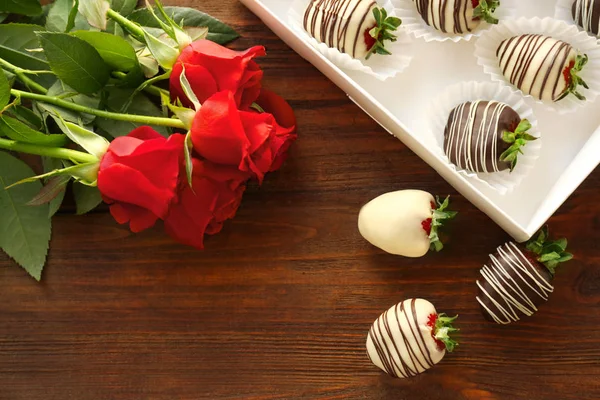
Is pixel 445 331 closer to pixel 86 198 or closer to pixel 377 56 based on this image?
pixel 377 56

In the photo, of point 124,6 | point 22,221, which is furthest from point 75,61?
point 22,221

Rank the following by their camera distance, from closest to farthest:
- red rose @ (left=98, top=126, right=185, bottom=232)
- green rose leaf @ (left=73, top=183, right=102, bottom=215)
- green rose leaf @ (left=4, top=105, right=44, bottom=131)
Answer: red rose @ (left=98, top=126, right=185, bottom=232) < green rose leaf @ (left=4, top=105, right=44, bottom=131) < green rose leaf @ (left=73, top=183, right=102, bottom=215)

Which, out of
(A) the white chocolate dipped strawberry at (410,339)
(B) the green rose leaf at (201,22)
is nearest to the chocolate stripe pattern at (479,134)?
(A) the white chocolate dipped strawberry at (410,339)

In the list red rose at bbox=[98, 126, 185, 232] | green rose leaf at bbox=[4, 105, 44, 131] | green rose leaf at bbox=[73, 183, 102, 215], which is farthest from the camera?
green rose leaf at bbox=[73, 183, 102, 215]

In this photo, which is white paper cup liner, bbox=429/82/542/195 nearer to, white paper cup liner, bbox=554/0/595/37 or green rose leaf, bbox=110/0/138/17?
white paper cup liner, bbox=554/0/595/37

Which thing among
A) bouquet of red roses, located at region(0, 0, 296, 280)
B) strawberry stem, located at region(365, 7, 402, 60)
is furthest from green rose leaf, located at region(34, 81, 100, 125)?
strawberry stem, located at region(365, 7, 402, 60)

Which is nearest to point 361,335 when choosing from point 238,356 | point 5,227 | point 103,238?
point 238,356
